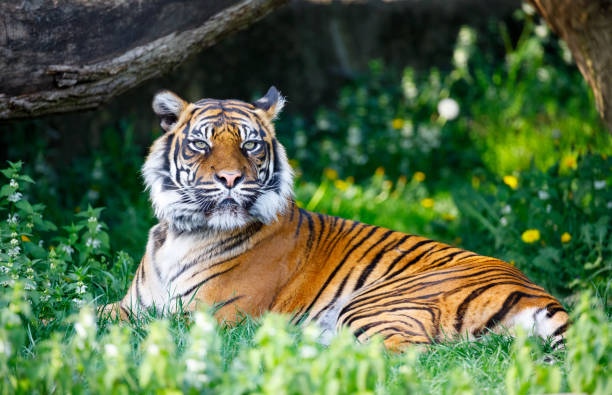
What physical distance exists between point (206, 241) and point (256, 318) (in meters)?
0.49

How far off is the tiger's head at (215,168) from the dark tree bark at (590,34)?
1881 millimetres

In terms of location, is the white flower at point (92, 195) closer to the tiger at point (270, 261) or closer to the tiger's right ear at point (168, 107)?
the tiger at point (270, 261)

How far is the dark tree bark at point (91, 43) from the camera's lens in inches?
147

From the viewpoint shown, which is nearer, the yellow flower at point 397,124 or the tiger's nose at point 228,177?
the tiger's nose at point 228,177

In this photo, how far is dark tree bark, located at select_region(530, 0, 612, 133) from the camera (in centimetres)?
402

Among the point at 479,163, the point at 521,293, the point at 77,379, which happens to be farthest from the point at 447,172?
the point at 77,379

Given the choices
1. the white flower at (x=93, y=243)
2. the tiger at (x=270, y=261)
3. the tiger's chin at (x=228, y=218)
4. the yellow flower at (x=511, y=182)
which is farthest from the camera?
the yellow flower at (x=511, y=182)

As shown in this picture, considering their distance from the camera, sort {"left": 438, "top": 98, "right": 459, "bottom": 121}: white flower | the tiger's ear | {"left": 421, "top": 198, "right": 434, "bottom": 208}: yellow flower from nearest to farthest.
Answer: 1. the tiger's ear
2. {"left": 421, "top": 198, "right": 434, "bottom": 208}: yellow flower
3. {"left": 438, "top": 98, "right": 459, "bottom": 121}: white flower

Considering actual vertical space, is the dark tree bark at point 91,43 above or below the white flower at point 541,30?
above

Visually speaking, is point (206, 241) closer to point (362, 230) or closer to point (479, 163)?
point (362, 230)

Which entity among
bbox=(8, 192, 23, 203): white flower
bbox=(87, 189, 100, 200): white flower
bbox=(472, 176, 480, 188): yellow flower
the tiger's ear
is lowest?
bbox=(472, 176, 480, 188): yellow flower

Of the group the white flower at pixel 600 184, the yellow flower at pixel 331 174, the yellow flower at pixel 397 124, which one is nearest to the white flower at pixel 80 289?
the white flower at pixel 600 184

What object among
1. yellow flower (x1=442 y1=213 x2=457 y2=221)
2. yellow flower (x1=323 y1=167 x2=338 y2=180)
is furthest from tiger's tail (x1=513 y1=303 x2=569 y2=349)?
yellow flower (x1=323 y1=167 x2=338 y2=180)

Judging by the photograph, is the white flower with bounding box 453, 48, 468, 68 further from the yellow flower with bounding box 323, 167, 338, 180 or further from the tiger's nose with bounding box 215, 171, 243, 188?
the tiger's nose with bounding box 215, 171, 243, 188
